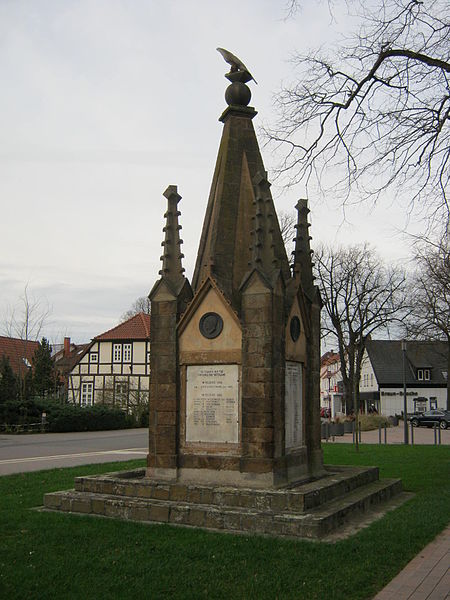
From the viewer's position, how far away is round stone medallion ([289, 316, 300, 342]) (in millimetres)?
10766

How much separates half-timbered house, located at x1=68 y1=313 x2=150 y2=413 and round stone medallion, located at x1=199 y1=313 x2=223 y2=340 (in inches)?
1462

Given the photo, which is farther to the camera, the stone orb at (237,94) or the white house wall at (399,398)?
the white house wall at (399,398)

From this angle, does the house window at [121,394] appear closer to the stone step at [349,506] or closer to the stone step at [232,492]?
the stone step at [349,506]

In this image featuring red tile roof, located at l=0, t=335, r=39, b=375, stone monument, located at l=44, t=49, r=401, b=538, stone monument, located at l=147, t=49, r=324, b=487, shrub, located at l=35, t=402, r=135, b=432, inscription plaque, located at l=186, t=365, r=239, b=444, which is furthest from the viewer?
red tile roof, located at l=0, t=335, r=39, b=375

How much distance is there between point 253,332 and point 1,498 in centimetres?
571

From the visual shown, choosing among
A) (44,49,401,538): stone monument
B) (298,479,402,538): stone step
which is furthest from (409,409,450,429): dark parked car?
(44,49,401,538): stone monument

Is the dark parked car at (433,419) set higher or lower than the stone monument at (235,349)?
lower

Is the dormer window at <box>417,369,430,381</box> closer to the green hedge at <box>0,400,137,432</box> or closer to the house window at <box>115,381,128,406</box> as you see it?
the house window at <box>115,381,128,406</box>

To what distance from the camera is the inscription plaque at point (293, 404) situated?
34.2ft

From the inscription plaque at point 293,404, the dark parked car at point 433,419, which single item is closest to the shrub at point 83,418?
the dark parked car at point 433,419

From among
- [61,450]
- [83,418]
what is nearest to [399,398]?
[83,418]

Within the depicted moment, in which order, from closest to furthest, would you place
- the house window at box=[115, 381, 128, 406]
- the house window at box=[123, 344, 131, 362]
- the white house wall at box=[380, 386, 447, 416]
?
the house window at box=[115, 381, 128, 406]
the house window at box=[123, 344, 131, 362]
the white house wall at box=[380, 386, 447, 416]

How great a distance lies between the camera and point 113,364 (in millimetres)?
48719

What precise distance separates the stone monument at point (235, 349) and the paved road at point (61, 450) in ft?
26.7
